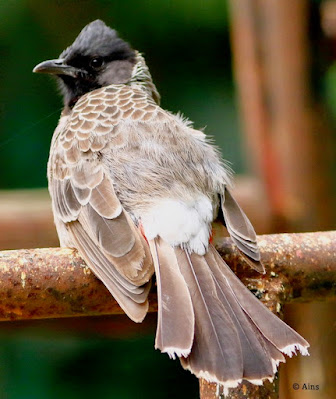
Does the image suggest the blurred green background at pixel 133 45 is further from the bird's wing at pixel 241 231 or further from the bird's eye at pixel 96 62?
the bird's wing at pixel 241 231

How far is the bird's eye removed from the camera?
3984 millimetres

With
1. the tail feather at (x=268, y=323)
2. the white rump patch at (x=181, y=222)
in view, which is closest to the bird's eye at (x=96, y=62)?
the white rump patch at (x=181, y=222)

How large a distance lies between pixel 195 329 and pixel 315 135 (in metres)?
2.54

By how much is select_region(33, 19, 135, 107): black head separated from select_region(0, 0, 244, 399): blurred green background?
0.99 meters

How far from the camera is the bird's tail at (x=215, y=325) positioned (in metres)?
2.24

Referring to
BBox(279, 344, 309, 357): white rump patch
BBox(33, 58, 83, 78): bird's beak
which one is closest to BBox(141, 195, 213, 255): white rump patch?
BBox(279, 344, 309, 357): white rump patch

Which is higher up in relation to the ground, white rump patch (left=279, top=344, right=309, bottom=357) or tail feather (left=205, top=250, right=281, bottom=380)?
tail feather (left=205, top=250, right=281, bottom=380)

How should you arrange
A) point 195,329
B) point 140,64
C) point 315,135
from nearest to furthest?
1. point 195,329
2. point 140,64
3. point 315,135

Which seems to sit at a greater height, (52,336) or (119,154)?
(119,154)

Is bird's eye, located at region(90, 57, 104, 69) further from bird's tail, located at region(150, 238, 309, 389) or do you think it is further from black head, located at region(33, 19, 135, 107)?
bird's tail, located at region(150, 238, 309, 389)

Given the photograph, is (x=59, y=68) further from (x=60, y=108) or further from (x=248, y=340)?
(x=248, y=340)

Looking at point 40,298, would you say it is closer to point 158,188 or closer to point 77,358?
point 158,188

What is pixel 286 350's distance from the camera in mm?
2320

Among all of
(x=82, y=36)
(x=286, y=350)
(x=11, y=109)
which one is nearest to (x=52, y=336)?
(x=11, y=109)
